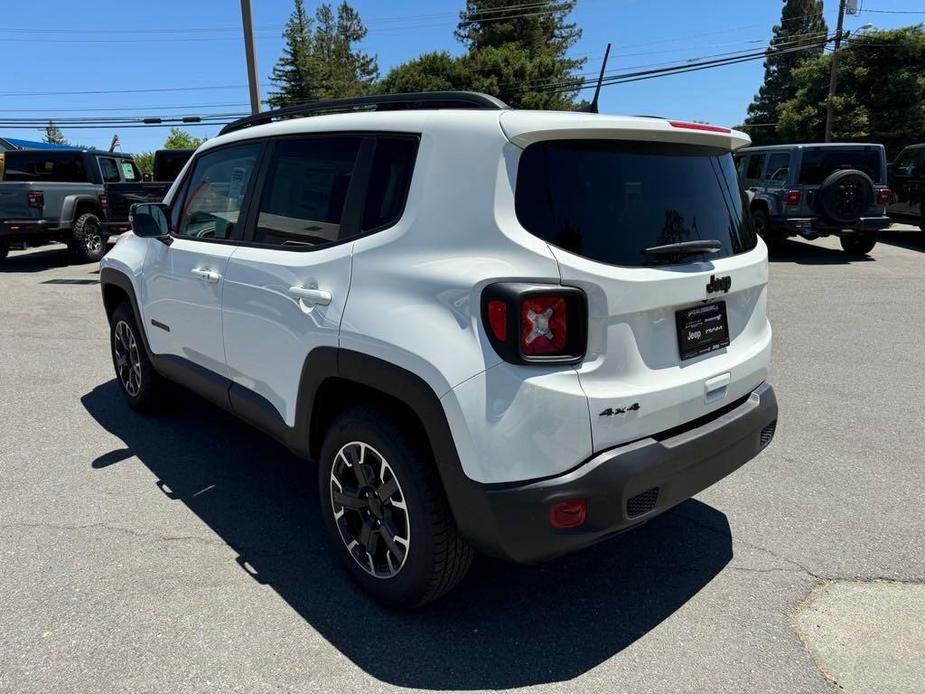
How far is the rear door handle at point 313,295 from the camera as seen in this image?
8.80ft

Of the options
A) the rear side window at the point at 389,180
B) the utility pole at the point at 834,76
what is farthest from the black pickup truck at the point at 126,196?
the utility pole at the point at 834,76

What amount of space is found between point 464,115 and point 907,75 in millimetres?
32374

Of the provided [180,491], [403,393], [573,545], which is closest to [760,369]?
[573,545]

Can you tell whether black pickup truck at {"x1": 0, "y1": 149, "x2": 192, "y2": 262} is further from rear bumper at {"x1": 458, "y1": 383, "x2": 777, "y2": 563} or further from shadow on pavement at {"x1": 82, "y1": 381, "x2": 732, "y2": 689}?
rear bumper at {"x1": 458, "y1": 383, "x2": 777, "y2": 563}

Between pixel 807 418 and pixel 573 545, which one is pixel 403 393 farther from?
pixel 807 418

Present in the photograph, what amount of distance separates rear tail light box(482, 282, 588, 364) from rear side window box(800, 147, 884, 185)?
12.1 m

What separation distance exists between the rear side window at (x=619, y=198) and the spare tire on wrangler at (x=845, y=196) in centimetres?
1070

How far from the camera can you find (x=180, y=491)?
12.2ft

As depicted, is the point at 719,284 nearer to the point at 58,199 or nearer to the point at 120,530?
the point at 120,530

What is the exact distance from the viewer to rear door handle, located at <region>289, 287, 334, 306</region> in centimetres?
268

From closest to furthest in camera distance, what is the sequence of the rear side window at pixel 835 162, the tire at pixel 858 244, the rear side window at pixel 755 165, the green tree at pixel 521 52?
the rear side window at pixel 835 162, the tire at pixel 858 244, the rear side window at pixel 755 165, the green tree at pixel 521 52

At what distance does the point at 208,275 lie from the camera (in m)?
3.47

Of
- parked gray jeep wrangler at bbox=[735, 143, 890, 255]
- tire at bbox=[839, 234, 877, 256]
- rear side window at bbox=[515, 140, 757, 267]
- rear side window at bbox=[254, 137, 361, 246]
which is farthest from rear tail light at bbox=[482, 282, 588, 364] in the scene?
tire at bbox=[839, 234, 877, 256]

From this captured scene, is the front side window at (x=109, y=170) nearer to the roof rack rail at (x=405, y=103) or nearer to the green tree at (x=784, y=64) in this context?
the roof rack rail at (x=405, y=103)
